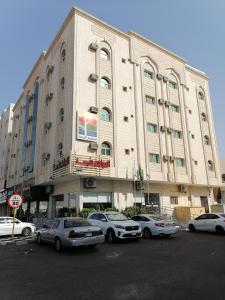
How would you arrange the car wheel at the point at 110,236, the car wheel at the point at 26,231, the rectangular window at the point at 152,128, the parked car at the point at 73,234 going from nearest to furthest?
the parked car at the point at 73,234 → the car wheel at the point at 110,236 → the car wheel at the point at 26,231 → the rectangular window at the point at 152,128

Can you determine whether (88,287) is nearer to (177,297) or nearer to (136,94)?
(177,297)

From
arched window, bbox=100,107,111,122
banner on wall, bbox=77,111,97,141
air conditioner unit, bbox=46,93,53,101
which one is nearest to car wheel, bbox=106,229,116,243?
banner on wall, bbox=77,111,97,141

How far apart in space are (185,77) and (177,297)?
113 feet

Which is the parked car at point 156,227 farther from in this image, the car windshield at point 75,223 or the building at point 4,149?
the building at point 4,149

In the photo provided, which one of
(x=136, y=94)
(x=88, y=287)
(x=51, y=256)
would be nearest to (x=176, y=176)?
(x=136, y=94)

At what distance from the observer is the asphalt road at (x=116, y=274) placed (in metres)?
5.92

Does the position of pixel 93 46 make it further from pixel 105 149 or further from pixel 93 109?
pixel 105 149

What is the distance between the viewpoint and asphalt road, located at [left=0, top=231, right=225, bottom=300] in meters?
5.92

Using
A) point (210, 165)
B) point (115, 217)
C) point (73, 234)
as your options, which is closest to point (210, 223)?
point (115, 217)

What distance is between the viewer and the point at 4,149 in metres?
51.7

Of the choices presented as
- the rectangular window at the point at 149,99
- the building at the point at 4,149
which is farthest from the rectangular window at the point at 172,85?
the building at the point at 4,149

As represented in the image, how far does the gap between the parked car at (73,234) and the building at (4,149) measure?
104 ft

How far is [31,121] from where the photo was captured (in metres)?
35.6

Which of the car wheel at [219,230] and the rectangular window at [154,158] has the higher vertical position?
the rectangular window at [154,158]
